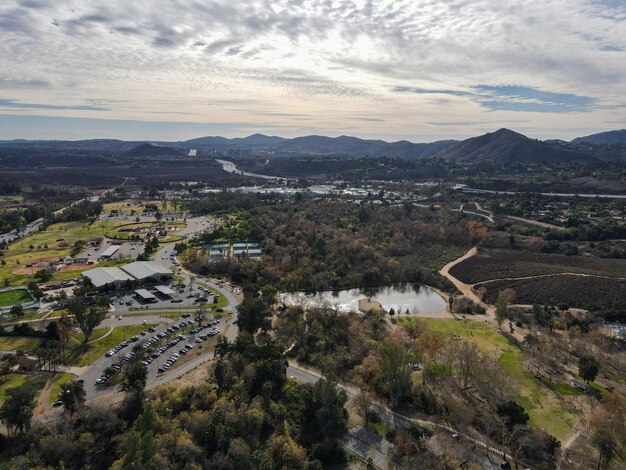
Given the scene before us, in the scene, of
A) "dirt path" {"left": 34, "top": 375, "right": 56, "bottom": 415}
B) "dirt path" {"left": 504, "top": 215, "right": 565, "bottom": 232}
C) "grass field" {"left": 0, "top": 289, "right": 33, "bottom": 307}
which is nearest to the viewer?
"dirt path" {"left": 34, "top": 375, "right": 56, "bottom": 415}

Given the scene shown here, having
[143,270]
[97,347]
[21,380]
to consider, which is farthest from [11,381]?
[143,270]

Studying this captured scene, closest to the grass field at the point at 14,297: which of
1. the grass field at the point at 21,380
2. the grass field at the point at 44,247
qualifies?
the grass field at the point at 44,247

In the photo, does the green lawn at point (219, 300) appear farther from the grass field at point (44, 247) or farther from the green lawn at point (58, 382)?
the grass field at point (44, 247)

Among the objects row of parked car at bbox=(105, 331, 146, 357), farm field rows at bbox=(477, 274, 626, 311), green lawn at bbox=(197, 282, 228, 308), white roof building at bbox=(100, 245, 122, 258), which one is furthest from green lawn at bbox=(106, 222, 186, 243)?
farm field rows at bbox=(477, 274, 626, 311)

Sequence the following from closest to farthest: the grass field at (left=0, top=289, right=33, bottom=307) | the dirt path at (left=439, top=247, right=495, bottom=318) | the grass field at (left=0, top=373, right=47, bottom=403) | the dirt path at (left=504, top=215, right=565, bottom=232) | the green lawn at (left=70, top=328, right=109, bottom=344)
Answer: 1. the grass field at (left=0, top=373, right=47, bottom=403)
2. the green lawn at (left=70, top=328, right=109, bottom=344)
3. the grass field at (left=0, top=289, right=33, bottom=307)
4. the dirt path at (left=439, top=247, right=495, bottom=318)
5. the dirt path at (left=504, top=215, right=565, bottom=232)

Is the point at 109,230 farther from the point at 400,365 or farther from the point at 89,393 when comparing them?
the point at 400,365

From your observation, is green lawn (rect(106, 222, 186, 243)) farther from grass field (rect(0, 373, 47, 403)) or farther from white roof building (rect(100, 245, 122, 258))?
grass field (rect(0, 373, 47, 403))
